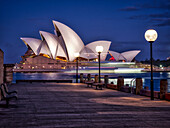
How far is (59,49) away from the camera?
83.7 m

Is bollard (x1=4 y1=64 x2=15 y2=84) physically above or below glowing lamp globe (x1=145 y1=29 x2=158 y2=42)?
below

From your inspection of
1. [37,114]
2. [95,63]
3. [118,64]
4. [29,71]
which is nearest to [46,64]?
[29,71]

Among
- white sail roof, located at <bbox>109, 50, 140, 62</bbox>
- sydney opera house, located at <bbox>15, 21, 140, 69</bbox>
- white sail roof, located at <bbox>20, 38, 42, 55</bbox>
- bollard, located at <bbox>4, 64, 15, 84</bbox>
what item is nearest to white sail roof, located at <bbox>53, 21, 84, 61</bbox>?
sydney opera house, located at <bbox>15, 21, 140, 69</bbox>

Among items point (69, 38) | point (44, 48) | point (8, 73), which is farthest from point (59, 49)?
point (8, 73)

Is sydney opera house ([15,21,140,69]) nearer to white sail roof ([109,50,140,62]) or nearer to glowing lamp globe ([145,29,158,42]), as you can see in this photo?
white sail roof ([109,50,140,62])

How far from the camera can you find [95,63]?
4651 inches

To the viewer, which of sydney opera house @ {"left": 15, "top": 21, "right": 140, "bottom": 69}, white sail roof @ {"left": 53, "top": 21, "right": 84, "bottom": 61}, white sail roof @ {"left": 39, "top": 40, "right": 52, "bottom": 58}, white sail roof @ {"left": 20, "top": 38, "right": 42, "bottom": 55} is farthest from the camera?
white sail roof @ {"left": 39, "top": 40, "right": 52, "bottom": 58}

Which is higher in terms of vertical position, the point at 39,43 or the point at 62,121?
the point at 39,43

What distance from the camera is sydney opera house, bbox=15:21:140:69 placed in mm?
76000

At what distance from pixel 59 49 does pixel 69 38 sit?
27.4 ft

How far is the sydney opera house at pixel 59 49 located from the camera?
76.0 metres

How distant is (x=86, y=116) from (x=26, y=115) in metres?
1.47

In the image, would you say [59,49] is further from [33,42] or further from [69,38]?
[33,42]

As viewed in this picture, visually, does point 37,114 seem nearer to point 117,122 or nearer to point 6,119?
point 6,119
